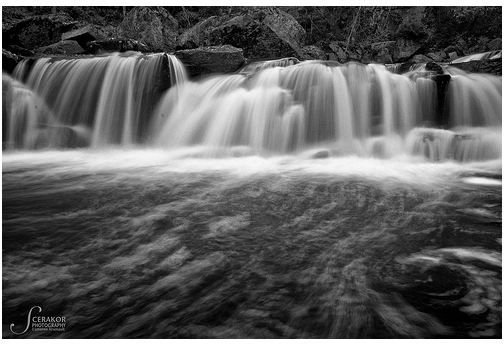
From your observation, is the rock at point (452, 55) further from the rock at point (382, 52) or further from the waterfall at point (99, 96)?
the waterfall at point (99, 96)

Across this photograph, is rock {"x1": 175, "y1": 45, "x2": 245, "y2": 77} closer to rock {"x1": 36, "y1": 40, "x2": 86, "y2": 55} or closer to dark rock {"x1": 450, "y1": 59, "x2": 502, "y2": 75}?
rock {"x1": 36, "y1": 40, "x2": 86, "y2": 55}

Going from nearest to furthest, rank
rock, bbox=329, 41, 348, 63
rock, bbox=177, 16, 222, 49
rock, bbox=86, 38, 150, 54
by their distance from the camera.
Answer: rock, bbox=86, 38, 150, 54 < rock, bbox=177, 16, 222, 49 < rock, bbox=329, 41, 348, 63

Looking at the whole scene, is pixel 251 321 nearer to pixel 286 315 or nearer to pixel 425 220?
pixel 286 315

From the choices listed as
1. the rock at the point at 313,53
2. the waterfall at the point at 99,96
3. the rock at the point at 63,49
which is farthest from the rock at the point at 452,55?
the rock at the point at 63,49

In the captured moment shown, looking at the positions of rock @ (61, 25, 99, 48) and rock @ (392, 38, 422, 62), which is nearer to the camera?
rock @ (61, 25, 99, 48)

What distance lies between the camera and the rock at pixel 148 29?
14.9 m

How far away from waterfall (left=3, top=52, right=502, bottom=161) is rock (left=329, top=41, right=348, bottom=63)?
9.02m

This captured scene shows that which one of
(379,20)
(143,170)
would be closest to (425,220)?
(143,170)

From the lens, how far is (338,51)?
57.4ft

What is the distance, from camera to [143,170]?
5.57 metres

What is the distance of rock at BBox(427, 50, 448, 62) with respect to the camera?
14.4 metres

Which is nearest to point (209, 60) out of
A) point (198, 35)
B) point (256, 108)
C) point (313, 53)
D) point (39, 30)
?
point (256, 108)

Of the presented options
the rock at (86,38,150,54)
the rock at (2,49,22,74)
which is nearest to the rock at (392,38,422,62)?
the rock at (86,38,150,54)

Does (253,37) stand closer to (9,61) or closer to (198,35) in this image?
(198,35)
